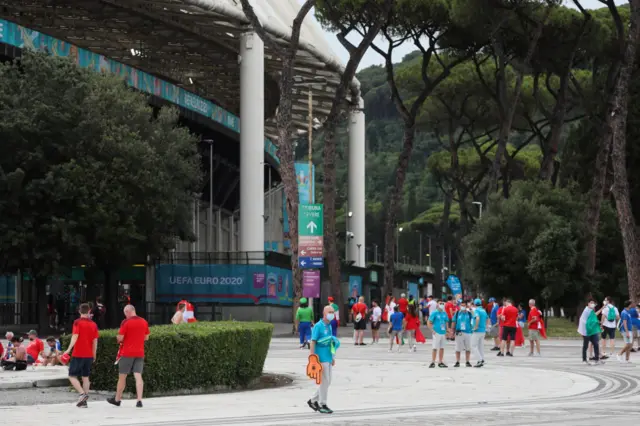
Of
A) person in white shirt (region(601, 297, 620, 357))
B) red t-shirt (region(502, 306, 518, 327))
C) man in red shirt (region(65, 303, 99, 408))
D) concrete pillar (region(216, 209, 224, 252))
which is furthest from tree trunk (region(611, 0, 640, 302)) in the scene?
concrete pillar (region(216, 209, 224, 252))

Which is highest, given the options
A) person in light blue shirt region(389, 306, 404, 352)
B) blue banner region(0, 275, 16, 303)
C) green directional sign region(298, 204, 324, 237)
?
green directional sign region(298, 204, 324, 237)

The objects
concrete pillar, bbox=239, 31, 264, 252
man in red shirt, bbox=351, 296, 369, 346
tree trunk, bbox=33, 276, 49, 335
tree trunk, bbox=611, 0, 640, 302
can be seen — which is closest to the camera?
man in red shirt, bbox=351, 296, 369, 346

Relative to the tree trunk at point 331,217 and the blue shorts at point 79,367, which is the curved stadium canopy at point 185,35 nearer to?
the tree trunk at point 331,217

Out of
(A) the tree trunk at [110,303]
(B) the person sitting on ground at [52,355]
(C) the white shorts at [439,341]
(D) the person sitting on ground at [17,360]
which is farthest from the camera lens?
(A) the tree trunk at [110,303]

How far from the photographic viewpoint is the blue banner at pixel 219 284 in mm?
59656

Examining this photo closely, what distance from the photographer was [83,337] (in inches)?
730

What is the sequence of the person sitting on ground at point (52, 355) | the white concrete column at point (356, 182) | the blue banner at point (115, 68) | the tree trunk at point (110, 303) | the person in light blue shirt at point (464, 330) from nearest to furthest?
the person sitting on ground at point (52, 355) < the person in light blue shirt at point (464, 330) < the blue banner at point (115, 68) < the tree trunk at point (110, 303) < the white concrete column at point (356, 182)

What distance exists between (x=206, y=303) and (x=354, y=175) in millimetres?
32748

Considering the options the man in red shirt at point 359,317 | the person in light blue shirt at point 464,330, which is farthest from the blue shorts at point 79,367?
the man in red shirt at point 359,317

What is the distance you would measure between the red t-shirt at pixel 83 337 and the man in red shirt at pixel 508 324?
55.0ft

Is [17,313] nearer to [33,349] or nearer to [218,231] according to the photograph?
[33,349]

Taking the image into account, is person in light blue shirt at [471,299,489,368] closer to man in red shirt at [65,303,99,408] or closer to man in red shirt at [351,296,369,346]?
man in red shirt at [351,296,369,346]

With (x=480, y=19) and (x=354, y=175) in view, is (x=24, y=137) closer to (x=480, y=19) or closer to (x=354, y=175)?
(x=480, y=19)

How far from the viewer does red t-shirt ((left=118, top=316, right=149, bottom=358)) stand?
18.4 m
